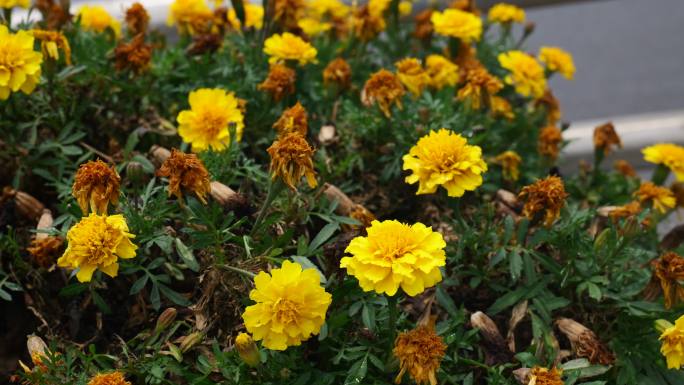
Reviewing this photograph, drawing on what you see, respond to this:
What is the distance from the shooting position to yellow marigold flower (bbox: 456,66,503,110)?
4.65 feet

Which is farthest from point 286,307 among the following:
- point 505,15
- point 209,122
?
point 505,15

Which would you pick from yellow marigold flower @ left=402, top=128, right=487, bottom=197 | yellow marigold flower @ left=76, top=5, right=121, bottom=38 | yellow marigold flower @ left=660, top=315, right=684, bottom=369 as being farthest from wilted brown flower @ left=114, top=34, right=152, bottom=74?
yellow marigold flower @ left=660, top=315, right=684, bottom=369

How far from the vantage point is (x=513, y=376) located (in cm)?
112

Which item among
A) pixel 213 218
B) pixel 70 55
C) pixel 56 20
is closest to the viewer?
pixel 213 218

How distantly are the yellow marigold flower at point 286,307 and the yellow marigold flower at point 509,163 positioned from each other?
59 centimetres

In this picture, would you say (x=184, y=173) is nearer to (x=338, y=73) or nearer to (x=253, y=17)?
(x=338, y=73)

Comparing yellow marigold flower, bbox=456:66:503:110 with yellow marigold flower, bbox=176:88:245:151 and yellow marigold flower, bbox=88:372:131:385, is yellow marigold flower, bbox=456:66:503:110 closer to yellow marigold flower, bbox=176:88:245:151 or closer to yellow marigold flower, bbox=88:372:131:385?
yellow marigold flower, bbox=176:88:245:151

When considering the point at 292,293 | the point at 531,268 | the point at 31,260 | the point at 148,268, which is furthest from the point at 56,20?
the point at 531,268

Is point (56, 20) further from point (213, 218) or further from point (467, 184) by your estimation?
point (467, 184)

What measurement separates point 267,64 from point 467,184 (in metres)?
0.56

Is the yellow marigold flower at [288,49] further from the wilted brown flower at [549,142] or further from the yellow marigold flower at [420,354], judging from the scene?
the yellow marigold flower at [420,354]

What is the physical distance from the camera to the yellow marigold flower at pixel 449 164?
1103 millimetres

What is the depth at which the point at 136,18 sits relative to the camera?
151 centimetres

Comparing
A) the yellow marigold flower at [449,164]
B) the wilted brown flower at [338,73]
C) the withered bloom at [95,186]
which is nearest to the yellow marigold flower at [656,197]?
the yellow marigold flower at [449,164]
